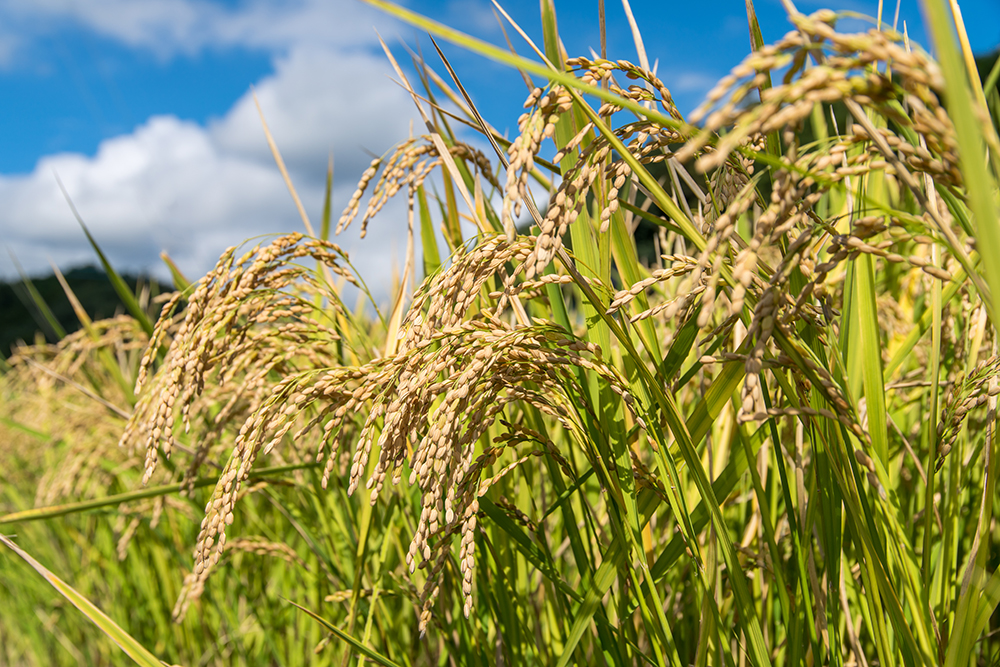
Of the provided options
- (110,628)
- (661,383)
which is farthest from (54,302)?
(661,383)

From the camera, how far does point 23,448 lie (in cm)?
457

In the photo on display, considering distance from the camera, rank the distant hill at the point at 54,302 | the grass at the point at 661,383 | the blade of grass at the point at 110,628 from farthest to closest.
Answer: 1. the distant hill at the point at 54,302
2. the blade of grass at the point at 110,628
3. the grass at the point at 661,383

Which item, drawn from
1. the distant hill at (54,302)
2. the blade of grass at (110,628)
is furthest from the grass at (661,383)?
the distant hill at (54,302)

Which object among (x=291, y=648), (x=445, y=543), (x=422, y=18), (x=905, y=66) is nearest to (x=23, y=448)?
(x=291, y=648)

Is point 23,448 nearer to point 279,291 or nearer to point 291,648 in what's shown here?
point 291,648

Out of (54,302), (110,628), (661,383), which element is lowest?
(110,628)

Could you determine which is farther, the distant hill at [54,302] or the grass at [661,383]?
the distant hill at [54,302]

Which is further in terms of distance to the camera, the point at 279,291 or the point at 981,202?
the point at 279,291

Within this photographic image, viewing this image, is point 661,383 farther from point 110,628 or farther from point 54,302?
point 54,302

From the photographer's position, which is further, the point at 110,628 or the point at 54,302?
the point at 54,302

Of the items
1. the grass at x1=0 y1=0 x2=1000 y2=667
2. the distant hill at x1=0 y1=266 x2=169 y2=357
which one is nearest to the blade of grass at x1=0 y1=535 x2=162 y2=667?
the grass at x1=0 y1=0 x2=1000 y2=667

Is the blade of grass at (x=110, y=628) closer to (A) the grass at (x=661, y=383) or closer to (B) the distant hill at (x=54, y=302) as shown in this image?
(A) the grass at (x=661, y=383)

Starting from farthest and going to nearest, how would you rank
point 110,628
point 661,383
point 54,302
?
point 54,302 → point 110,628 → point 661,383

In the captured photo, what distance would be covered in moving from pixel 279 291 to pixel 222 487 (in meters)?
0.50
